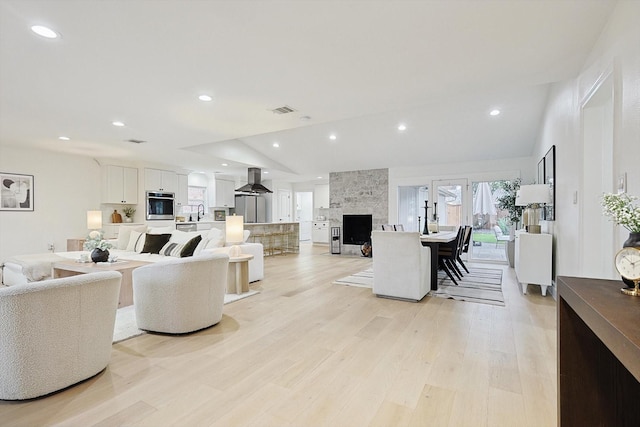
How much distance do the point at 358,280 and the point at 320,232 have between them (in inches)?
233

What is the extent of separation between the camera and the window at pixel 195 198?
9.47 metres

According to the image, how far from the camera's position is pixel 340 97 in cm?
356

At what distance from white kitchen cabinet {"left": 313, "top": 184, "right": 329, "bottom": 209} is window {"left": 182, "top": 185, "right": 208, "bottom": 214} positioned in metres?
3.96

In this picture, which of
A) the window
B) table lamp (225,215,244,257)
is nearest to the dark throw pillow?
table lamp (225,215,244,257)

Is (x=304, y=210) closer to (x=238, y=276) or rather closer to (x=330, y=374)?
(x=238, y=276)

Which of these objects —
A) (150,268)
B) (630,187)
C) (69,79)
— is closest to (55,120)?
(69,79)

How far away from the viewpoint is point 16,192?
5.82 metres

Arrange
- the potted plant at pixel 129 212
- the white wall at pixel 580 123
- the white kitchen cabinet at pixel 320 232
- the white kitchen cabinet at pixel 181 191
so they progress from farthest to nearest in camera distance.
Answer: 1. the white kitchen cabinet at pixel 320 232
2. the white kitchen cabinet at pixel 181 191
3. the potted plant at pixel 129 212
4. the white wall at pixel 580 123

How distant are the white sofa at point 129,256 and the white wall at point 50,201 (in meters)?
1.58

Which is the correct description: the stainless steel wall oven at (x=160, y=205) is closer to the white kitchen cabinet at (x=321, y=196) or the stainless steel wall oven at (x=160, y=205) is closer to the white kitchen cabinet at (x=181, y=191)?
the white kitchen cabinet at (x=181, y=191)

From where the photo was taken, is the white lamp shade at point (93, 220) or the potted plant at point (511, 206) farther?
the potted plant at point (511, 206)

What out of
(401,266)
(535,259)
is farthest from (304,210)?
(535,259)

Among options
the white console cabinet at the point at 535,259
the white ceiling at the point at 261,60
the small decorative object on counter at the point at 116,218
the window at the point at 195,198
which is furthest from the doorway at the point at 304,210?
the white console cabinet at the point at 535,259

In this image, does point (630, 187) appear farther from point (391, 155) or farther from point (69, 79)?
point (391, 155)
